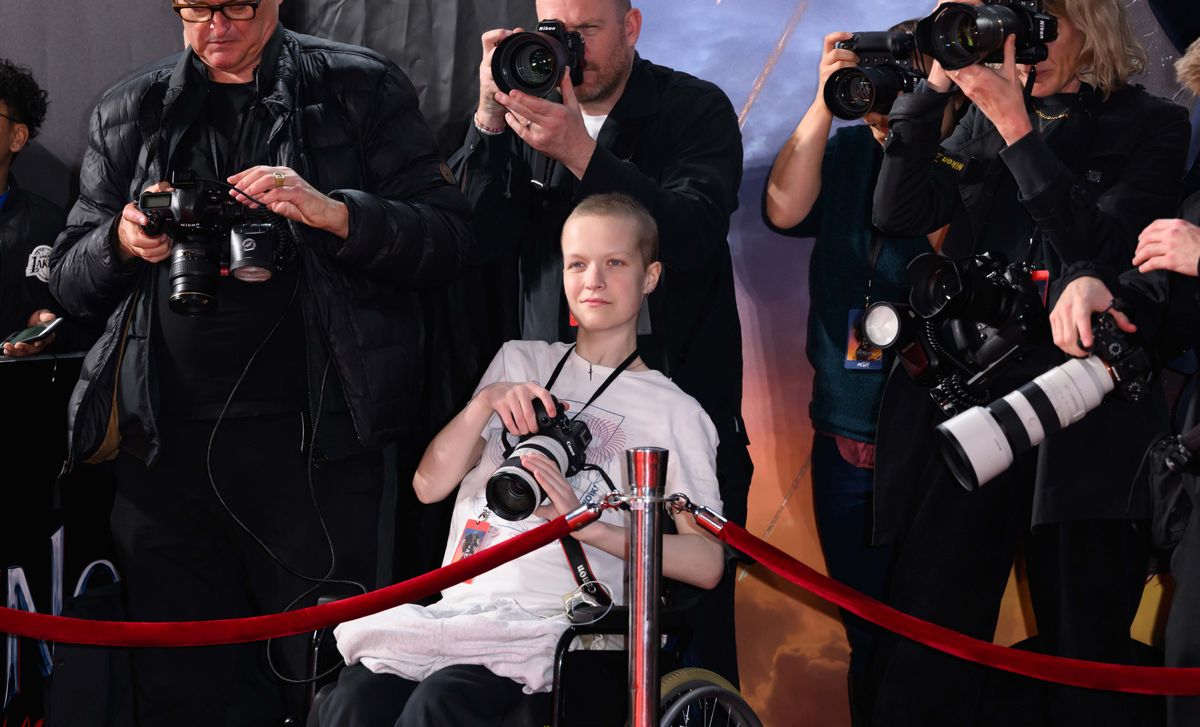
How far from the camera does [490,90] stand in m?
2.98

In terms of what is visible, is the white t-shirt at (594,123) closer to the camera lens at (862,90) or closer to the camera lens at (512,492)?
the camera lens at (862,90)

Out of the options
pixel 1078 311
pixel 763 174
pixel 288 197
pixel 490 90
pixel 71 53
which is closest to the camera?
pixel 1078 311

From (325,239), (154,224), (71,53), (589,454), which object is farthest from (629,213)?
(71,53)

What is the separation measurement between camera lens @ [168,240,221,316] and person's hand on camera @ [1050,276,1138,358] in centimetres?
170

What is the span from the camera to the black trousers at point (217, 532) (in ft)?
9.29

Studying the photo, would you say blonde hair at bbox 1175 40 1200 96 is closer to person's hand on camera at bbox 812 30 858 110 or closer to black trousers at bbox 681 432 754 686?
person's hand on camera at bbox 812 30 858 110

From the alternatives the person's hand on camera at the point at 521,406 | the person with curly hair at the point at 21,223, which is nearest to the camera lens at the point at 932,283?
the person's hand on camera at the point at 521,406

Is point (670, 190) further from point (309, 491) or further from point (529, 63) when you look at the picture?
point (309, 491)

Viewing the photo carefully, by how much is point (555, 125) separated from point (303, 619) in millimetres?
1237

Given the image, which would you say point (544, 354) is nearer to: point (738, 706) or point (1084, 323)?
point (738, 706)

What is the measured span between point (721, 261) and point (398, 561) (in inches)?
44.0

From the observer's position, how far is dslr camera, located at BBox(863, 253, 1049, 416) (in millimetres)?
2520

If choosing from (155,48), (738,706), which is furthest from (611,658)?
(155,48)

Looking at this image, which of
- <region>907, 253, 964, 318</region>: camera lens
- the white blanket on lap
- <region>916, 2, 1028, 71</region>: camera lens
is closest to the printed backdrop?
<region>916, 2, 1028, 71</region>: camera lens
